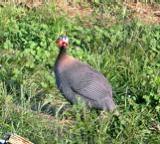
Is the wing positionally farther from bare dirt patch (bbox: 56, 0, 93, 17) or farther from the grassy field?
bare dirt patch (bbox: 56, 0, 93, 17)

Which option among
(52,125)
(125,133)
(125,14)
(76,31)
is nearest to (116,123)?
(125,133)

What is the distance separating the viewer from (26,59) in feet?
25.1

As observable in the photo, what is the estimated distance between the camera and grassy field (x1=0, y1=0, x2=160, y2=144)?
602 cm

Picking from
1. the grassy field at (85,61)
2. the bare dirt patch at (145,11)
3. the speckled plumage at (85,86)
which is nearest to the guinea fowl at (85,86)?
the speckled plumage at (85,86)

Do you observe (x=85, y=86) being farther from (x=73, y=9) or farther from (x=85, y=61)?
(x=73, y=9)

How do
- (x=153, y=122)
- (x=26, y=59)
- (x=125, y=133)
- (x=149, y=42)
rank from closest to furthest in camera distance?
(x=125, y=133), (x=153, y=122), (x=26, y=59), (x=149, y=42)

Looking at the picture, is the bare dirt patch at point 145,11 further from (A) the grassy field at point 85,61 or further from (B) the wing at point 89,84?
(B) the wing at point 89,84

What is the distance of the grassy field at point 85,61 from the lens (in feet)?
19.7

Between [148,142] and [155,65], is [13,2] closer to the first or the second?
[155,65]

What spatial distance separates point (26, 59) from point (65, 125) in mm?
1519

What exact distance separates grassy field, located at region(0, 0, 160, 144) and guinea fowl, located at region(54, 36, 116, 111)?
148 mm

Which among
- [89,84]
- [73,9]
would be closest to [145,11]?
[73,9]

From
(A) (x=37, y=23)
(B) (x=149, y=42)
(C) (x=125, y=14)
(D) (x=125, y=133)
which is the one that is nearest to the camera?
(D) (x=125, y=133)

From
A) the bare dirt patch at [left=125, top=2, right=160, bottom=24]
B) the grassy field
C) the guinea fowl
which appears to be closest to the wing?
the guinea fowl
